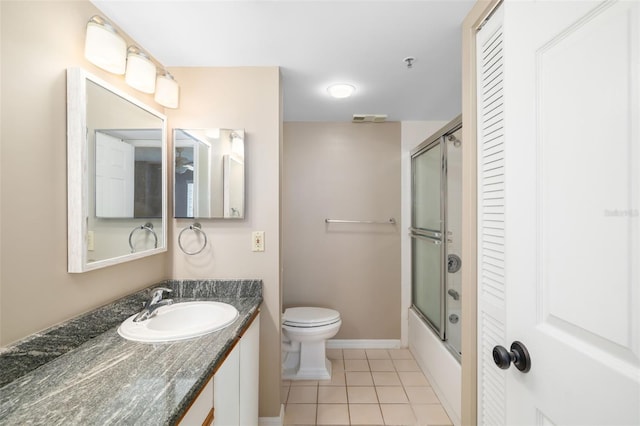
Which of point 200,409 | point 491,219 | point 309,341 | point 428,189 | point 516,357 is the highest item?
point 428,189

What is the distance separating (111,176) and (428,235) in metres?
2.22

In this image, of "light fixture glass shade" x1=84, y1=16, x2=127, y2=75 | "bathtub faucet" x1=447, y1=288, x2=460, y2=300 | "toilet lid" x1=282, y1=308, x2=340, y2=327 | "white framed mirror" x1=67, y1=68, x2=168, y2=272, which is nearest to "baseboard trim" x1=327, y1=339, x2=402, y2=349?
"toilet lid" x1=282, y1=308, x2=340, y2=327

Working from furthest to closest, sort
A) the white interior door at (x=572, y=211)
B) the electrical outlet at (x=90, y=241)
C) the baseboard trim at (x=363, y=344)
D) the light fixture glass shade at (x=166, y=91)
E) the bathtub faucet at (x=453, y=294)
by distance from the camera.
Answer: the baseboard trim at (x=363, y=344)
the bathtub faucet at (x=453, y=294)
the light fixture glass shade at (x=166, y=91)
the electrical outlet at (x=90, y=241)
the white interior door at (x=572, y=211)

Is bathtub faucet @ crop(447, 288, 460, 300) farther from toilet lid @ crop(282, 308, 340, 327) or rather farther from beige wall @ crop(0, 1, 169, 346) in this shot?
beige wall @ crop(0, 1, 169, 346)

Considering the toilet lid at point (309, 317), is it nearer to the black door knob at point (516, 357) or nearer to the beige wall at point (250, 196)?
the beige wall at point (250, 196)

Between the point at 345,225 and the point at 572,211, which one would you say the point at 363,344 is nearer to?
the point at 345,225

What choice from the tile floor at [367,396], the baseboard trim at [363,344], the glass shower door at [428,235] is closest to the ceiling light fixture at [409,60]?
the glass shower door at [428,235]

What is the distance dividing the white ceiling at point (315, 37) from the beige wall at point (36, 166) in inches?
13.3

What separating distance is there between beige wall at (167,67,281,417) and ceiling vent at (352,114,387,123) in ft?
3.64

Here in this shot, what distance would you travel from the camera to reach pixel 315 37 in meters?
1.46

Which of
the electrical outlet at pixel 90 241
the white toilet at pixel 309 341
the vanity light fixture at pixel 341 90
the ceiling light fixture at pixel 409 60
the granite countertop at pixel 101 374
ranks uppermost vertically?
the ceiling light fixture at pixel 409 60

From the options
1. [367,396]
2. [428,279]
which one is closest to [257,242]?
[367,396]

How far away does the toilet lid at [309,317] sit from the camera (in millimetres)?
2301

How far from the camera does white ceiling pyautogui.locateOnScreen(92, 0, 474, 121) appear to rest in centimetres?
A: 126
